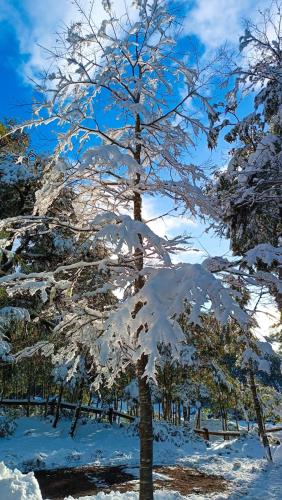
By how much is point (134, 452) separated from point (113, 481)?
5.38m

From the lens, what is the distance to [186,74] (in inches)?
257

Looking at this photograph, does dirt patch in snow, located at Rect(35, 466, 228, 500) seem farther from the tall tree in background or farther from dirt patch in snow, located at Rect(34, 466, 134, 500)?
the tall tree in background

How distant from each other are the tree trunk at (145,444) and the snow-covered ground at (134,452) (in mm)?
2542

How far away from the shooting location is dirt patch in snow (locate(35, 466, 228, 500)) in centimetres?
991

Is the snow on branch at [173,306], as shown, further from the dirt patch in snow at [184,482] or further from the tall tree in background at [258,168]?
the dirt patch in snow at [184,482]

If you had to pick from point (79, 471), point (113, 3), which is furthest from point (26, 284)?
point (79, 471)

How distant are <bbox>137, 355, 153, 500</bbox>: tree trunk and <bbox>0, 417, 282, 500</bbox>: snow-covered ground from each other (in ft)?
8.34

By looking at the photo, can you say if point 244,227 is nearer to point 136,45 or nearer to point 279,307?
point 279,307

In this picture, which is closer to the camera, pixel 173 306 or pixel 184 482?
pixel 173 306

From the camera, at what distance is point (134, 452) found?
1603 cm

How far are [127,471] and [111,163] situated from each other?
11.2 meters

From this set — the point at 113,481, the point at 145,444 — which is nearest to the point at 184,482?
the point at 113,481

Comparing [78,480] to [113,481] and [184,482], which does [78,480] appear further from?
[184,482]

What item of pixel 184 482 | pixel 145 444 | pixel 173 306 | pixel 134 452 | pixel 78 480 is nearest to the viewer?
pixel 173 306
